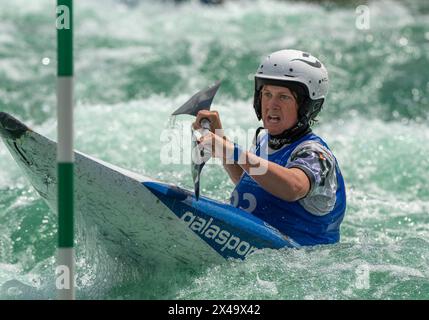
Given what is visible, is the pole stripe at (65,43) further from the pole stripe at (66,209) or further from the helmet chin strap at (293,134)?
the helmet chin strap at (293,134)

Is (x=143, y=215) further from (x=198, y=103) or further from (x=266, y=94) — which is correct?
(x=266, y=94)

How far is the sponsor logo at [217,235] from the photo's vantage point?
13.6 feet

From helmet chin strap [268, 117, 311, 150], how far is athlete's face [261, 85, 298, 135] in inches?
1.0

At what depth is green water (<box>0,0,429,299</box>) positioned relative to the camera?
4.30m

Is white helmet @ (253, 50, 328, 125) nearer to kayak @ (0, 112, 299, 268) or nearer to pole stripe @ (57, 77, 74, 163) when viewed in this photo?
kayak @ (0, 112, 299, 268)

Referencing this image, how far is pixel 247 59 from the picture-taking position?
37.6 feet

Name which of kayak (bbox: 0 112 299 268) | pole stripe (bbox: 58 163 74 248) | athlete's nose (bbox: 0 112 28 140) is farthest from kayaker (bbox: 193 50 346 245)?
pole stripe (bbox: 58 163 74 248)

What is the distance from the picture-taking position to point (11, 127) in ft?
12.8

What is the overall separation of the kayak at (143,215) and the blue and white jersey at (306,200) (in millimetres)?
98

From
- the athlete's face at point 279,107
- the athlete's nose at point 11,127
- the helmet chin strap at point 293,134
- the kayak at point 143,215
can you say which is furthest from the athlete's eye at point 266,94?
the athlete's nose at point 11,127

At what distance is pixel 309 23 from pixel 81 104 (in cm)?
494

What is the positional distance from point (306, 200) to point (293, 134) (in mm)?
334
